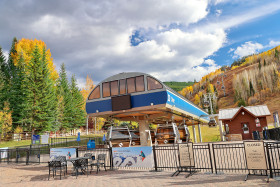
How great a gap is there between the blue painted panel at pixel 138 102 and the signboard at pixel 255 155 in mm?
6168

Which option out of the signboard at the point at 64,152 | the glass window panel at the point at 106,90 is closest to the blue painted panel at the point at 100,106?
the glass window panel at the point at 106,90

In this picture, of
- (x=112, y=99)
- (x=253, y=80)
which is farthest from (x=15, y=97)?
(x=253, y=80)

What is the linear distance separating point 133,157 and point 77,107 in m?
45.5

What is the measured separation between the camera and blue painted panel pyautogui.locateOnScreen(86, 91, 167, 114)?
13.6 m

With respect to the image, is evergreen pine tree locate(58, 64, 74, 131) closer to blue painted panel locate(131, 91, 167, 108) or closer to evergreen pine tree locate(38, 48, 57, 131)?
evergreen pine tree locate(38, 48, 57, 131)

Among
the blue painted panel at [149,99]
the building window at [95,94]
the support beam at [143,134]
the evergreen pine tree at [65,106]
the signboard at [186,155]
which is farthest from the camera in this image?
the evergreen pine tree at [65,106]

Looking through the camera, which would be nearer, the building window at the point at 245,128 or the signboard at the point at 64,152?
the signboard at the point at 64,152

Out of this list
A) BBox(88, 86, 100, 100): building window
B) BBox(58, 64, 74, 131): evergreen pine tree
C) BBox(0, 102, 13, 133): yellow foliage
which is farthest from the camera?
BBox(58, 64, 74, 131): evergreen pine tree

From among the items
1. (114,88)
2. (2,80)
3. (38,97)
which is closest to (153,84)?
(114,88)

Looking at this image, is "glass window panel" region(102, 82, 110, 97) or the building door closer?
"glass window panel" region(102, 82, 110, 97)

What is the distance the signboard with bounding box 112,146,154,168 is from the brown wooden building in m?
21.9

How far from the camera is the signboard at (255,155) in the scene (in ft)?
25.4

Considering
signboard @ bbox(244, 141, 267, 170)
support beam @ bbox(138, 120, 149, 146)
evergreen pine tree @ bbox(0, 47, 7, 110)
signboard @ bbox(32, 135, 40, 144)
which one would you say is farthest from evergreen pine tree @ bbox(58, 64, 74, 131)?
signboard @ bbox(244, 141, 267, 170)

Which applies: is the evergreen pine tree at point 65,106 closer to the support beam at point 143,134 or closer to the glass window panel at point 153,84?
the support beam at point 143,134
